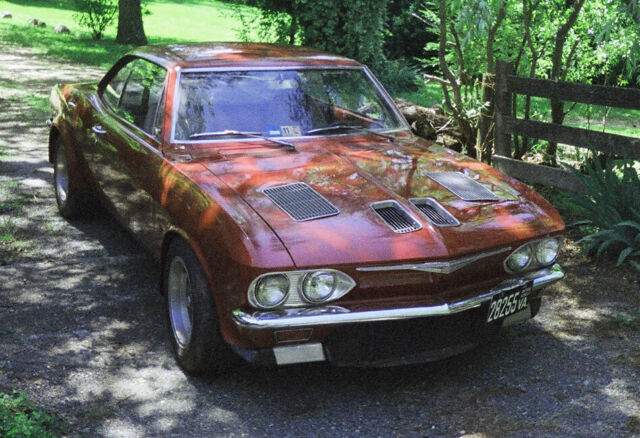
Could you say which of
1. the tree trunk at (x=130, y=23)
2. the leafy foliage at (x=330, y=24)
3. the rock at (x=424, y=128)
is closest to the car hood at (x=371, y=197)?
the rock at (x=424, y=128)

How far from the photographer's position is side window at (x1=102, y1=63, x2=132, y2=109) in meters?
6.14

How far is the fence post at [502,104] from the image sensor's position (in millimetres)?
7785

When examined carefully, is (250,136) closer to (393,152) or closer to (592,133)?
(393,152)

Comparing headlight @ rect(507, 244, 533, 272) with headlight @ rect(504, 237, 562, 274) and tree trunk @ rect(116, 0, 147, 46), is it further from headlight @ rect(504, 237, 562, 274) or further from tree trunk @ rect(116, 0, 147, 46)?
tree trunk @ rect(116, 0, 147, 46)

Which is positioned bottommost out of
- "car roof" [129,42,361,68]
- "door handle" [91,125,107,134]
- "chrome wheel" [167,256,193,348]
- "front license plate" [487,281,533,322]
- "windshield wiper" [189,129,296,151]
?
"chrome wheel" [167,256,193,348]

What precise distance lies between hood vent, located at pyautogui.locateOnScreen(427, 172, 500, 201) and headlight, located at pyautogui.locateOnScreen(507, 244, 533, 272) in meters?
0.40

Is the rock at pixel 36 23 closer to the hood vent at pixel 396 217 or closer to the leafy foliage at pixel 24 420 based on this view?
the leafy foliage at pixel 24 420

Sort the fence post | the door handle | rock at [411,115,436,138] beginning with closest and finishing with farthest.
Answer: the door handle
the fence post
rock at [411,115,436,138]

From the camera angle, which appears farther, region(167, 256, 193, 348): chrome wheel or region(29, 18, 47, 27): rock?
region(29, 18, 47, 27): rock

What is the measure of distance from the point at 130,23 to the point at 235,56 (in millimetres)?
14673

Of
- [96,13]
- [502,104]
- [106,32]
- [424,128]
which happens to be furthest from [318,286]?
[106,32]

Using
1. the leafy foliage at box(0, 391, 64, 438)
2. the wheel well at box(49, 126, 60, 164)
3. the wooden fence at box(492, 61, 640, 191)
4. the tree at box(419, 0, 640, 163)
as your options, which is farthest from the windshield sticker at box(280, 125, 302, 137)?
the wooden fence at box(492, 61, 640, 191)

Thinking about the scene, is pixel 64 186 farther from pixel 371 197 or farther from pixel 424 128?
pixel 424 128

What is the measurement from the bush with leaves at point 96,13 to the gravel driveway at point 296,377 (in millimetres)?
14907
